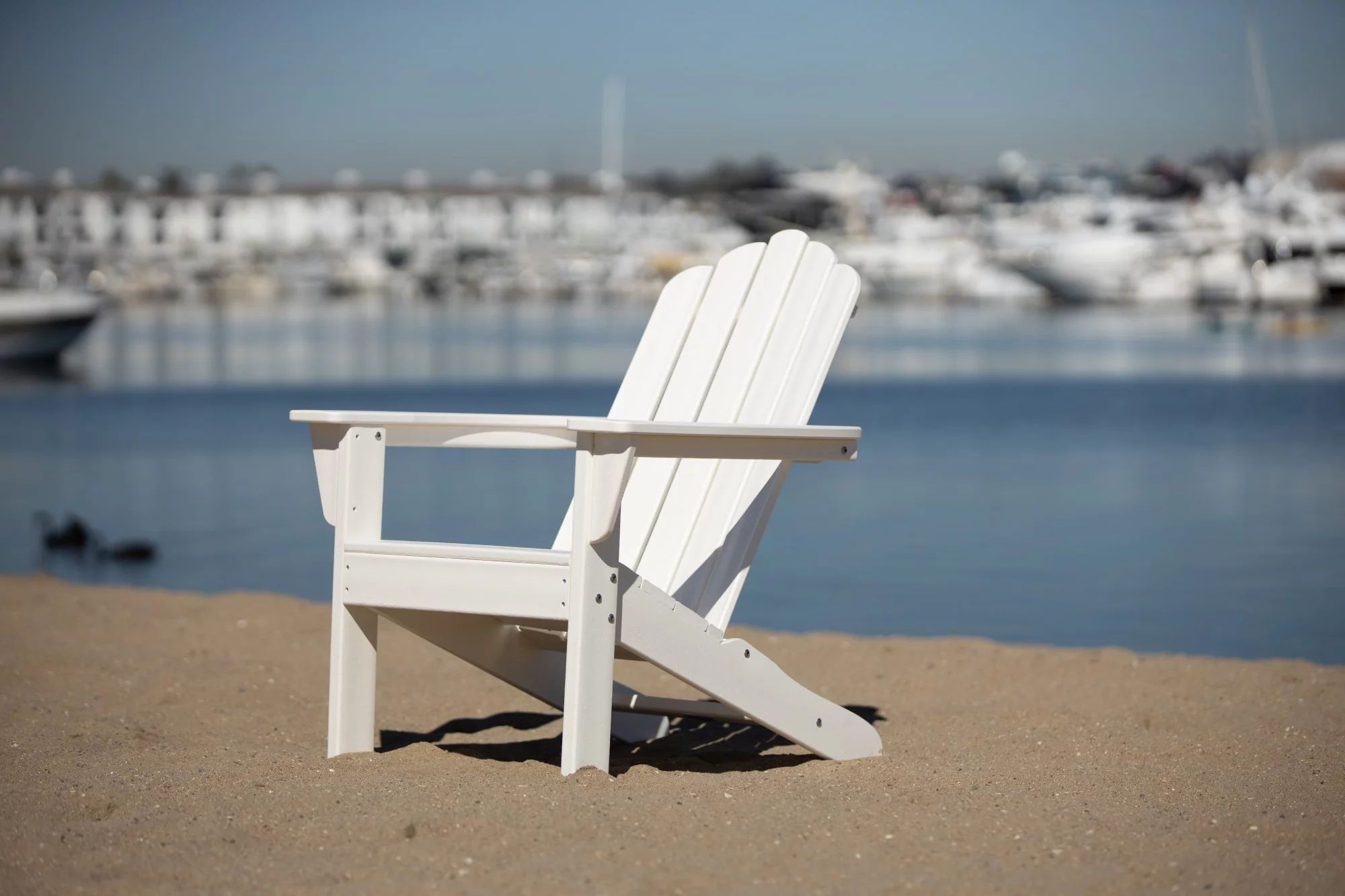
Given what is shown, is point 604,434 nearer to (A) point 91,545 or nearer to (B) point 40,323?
(A) point 91,545

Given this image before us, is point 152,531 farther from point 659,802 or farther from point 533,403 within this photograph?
point 533,403

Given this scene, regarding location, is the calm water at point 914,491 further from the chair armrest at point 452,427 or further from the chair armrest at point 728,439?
the chair armrest at point 452,427

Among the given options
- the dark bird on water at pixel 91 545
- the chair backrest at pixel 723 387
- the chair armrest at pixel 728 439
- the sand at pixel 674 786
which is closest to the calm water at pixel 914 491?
the dark bird on water at pixel 91 545

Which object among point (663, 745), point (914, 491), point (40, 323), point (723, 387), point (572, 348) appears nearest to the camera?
point (723, 387)

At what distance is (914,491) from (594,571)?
9.92m

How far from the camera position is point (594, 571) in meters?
2.82

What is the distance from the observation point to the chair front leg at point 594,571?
9.18 ft

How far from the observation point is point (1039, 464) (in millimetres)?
15180

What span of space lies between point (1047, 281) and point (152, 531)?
6521cm

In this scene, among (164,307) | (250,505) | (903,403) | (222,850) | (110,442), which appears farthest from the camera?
(164,307)

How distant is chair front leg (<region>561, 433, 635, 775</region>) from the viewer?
280cm

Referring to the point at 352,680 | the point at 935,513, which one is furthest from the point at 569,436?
the point at 935,513

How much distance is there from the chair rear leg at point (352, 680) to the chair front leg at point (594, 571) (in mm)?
550

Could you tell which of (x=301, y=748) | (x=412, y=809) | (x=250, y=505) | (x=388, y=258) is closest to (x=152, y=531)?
(x=250, y=505)
